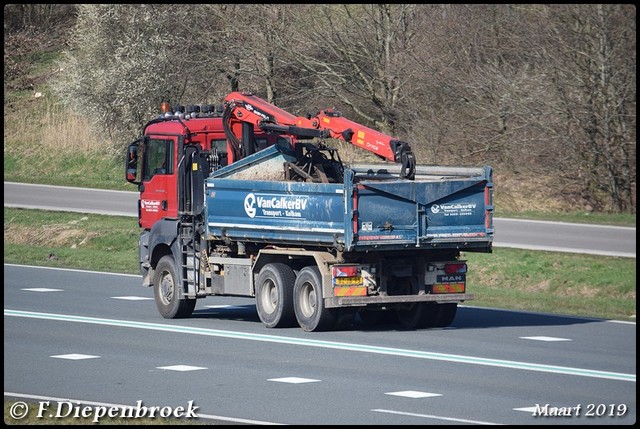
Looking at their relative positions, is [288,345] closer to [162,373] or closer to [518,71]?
[162,373]

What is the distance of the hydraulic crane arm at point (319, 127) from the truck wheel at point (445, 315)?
2117 mm

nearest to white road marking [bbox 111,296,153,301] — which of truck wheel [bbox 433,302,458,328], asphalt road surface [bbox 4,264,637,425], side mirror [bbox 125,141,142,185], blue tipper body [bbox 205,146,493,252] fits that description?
asphalt road surface [bbox 4,264,637,425]

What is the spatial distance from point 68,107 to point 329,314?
34.4 m

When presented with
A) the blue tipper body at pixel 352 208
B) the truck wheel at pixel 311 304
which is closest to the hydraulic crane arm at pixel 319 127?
the blue tipper body at pixel 352 208

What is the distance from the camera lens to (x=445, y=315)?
18359 mm

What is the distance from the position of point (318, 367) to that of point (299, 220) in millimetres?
3594

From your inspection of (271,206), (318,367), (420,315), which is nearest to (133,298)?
(271,206)

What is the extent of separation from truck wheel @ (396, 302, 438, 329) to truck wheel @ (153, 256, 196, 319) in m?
3.49

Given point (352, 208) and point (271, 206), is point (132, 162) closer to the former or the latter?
point (271, 206)

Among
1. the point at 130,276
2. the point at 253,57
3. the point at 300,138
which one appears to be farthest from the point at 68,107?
the point at 300,138

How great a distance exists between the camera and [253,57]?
40375mm

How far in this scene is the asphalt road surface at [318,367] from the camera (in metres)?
11.6

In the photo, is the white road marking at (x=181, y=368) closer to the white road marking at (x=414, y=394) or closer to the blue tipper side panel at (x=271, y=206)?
the white road marking at (x=414, y=394)

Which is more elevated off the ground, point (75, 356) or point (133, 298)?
point (133, 298)
